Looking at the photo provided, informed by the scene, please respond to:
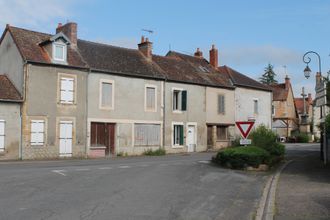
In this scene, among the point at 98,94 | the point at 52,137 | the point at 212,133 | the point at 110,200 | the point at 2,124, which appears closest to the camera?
the point at 110,200

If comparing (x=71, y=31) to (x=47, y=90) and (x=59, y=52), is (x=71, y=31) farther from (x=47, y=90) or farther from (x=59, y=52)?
(x=47, y=90)

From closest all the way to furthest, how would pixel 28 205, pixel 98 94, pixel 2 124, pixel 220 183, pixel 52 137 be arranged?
pixel 28 205 → pixel 220 183 → pixel 2 124 → pixel 52 137 → pixel 98 94

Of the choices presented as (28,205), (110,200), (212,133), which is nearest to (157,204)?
(110,200)

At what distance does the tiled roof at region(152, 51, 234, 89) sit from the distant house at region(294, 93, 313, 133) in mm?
34737

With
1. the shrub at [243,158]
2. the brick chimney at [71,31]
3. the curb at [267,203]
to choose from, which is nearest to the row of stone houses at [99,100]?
the brick chimney at [71,31]

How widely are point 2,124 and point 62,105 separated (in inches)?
147

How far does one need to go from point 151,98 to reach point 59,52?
25.0 feet

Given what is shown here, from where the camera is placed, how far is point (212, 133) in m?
A: 37.2

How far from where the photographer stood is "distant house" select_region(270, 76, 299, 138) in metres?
66.3

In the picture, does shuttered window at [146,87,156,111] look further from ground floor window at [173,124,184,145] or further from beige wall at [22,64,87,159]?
beige wall at [22,64,87,159]

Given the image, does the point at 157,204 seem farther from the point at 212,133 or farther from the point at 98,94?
the point at 212,133

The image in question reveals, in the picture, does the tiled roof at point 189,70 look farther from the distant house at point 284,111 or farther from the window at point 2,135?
the distant house at point 284,111

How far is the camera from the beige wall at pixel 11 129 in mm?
25297

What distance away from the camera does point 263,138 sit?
23.5 meters
